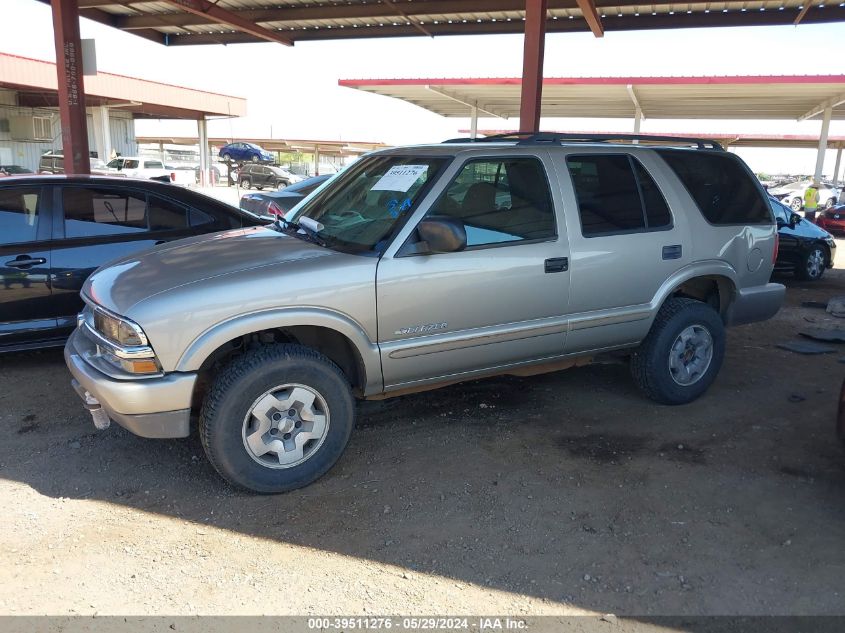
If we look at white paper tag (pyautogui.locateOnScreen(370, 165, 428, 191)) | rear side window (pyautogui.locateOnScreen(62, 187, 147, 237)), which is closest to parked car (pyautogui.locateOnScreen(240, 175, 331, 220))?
rear side window (pyautogui.locateOnScreen(62, 187, 147, 237))

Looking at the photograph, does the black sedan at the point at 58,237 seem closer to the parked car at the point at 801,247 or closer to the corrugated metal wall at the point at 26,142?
the parked car at the point at 801,247

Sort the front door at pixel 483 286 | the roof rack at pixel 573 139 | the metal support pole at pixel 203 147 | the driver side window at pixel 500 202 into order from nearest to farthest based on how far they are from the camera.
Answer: the front door at pixel 483 286 < the driver side window at pixel 500 202 < the roof rack at pixel 573 139 < the metal support pole at pixel 203 147

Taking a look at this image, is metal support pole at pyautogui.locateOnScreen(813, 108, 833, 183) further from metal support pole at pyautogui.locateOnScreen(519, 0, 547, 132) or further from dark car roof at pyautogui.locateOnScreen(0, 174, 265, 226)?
dark car roof at pyautogui.locateOnScreen(0, 174, 265, 226)

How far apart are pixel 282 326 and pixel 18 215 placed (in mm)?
3183

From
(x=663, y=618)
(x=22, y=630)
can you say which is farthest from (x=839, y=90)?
(x=22, y=630)

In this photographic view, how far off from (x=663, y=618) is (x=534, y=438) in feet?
5.73

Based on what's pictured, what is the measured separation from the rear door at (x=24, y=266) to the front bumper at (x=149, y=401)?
2239mm

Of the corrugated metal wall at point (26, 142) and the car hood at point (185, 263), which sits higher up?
the corrugated metal wall at point (26, 142)

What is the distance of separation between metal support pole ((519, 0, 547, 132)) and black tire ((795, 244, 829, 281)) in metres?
5.46

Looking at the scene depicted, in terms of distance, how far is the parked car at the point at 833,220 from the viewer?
1845cm

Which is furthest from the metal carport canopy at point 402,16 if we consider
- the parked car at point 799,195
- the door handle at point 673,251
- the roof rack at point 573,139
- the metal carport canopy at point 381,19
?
the parked car at point 799,195

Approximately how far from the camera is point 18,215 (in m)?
5.30

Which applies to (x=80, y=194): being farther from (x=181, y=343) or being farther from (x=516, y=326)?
(x=516, y=326)

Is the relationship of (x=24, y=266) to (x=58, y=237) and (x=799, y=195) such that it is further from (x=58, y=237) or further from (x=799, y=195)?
(x=799, y=195)
